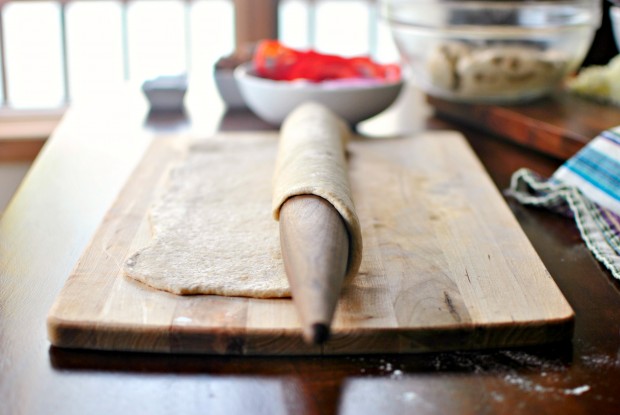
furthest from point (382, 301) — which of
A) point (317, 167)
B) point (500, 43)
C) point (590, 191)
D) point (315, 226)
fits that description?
point (500, 43)

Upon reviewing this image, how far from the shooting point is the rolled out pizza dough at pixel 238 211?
0.73 metres

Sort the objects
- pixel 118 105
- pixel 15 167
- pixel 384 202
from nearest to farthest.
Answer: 1. pixel 384 202
2. pixel 118 105
3. pixel 15 167

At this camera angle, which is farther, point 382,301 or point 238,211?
point 238,211

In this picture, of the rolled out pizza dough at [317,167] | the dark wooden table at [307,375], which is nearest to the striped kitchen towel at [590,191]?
the dark wooden table at [307,375]

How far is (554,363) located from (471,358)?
0.07 metres

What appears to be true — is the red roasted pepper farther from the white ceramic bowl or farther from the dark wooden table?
the dark wooden table

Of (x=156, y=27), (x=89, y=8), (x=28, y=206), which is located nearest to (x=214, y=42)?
(x=156, y=27)

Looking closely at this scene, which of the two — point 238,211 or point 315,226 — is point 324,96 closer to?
point 238,211

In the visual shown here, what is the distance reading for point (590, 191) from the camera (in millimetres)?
993

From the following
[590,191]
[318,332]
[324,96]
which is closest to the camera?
[318,332]

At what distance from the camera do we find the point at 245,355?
656 millimetres

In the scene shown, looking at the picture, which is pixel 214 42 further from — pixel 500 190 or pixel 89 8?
pixel 500 190

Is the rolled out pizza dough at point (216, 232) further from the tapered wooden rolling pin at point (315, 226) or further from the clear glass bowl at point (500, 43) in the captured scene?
the clear glass bowl at point (500, 43)

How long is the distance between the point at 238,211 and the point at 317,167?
12cm
